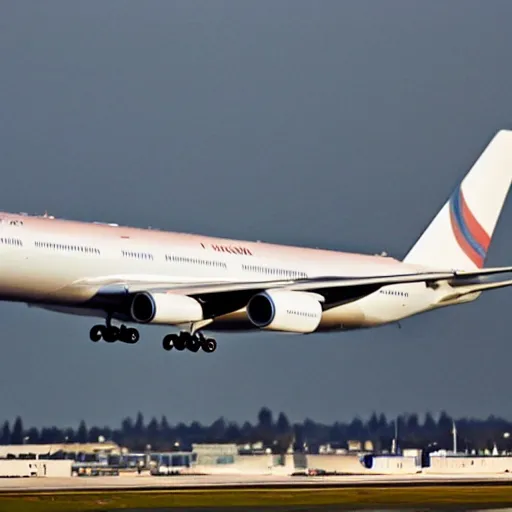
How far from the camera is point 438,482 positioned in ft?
301

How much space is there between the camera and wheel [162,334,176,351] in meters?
87.2

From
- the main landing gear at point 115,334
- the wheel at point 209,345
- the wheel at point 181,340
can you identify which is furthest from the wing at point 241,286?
the main landing gear at point 115,334

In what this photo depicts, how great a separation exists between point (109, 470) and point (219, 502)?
24.0m

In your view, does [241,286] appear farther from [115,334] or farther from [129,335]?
[115,334]

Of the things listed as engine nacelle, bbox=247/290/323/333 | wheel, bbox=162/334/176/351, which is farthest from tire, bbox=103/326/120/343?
engine nacelle, bbox=247/290/323/333

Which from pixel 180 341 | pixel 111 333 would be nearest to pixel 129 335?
pixel 111 333

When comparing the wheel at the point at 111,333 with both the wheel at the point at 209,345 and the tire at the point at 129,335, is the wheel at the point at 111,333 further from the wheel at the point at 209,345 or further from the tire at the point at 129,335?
the wheel at the point at 209,345

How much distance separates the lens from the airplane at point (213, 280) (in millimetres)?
79188

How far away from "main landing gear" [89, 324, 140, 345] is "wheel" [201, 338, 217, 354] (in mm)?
2870

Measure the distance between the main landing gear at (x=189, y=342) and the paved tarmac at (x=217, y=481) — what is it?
591cm

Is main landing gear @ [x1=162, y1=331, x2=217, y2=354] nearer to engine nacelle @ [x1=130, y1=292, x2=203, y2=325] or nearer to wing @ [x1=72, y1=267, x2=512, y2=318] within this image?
wing @ [x1=72, y1=267, x2=512, y2=318]

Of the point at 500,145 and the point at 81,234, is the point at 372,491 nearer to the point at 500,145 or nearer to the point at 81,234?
the point at 81,234

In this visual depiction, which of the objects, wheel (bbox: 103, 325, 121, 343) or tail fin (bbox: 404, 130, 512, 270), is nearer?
wheel (bbox: 103, 325, 121, 343)

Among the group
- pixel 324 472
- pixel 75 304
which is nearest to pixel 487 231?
pixel 324 472
